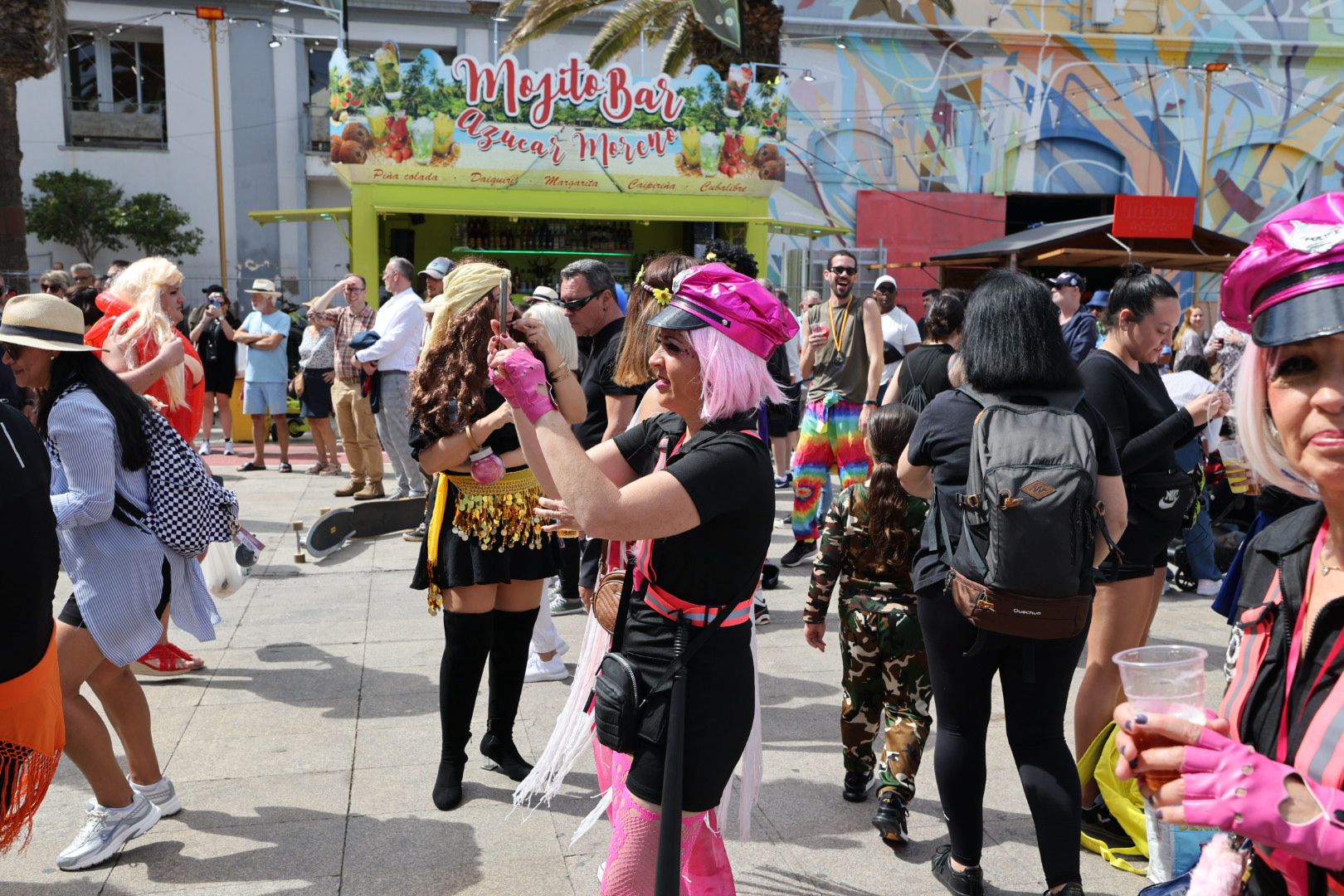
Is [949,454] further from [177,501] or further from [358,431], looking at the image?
[358,431]

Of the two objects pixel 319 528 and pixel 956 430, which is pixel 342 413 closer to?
pixel 319 528

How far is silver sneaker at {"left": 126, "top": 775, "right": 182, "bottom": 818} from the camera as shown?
3.69 meters

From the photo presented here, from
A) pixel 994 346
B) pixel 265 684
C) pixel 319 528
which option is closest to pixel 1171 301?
pixel 994 346

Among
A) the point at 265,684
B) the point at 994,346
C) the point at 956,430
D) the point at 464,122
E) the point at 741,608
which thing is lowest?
the point at 265,684

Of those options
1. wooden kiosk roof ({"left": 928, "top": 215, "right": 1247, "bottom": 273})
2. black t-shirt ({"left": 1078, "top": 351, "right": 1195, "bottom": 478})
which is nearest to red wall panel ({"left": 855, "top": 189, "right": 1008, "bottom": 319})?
wooden kiosk roof ({"left": 928, "top": 215, "right": 1247, "bottom": 273})

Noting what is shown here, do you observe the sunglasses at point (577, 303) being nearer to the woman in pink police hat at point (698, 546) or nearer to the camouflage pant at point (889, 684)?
the camouflage pant at point (889, 684)

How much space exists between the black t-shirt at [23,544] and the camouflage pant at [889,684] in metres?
2.48

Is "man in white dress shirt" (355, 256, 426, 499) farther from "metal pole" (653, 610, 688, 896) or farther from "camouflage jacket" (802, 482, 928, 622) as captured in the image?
"metal pole" (653, 610, 688, 896)

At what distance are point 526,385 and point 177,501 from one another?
186 centimetres

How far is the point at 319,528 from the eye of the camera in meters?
6.71

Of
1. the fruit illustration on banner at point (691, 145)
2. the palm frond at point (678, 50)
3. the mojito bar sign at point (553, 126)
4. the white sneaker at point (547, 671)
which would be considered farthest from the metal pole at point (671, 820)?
the palm frond at point (678, 50)

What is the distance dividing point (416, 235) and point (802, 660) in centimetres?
1280

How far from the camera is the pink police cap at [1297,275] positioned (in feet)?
4.33

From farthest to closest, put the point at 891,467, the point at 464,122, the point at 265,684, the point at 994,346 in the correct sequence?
the point at 464,122 < the point at 265,684 < the point at 891,467 < the point at 994,346
